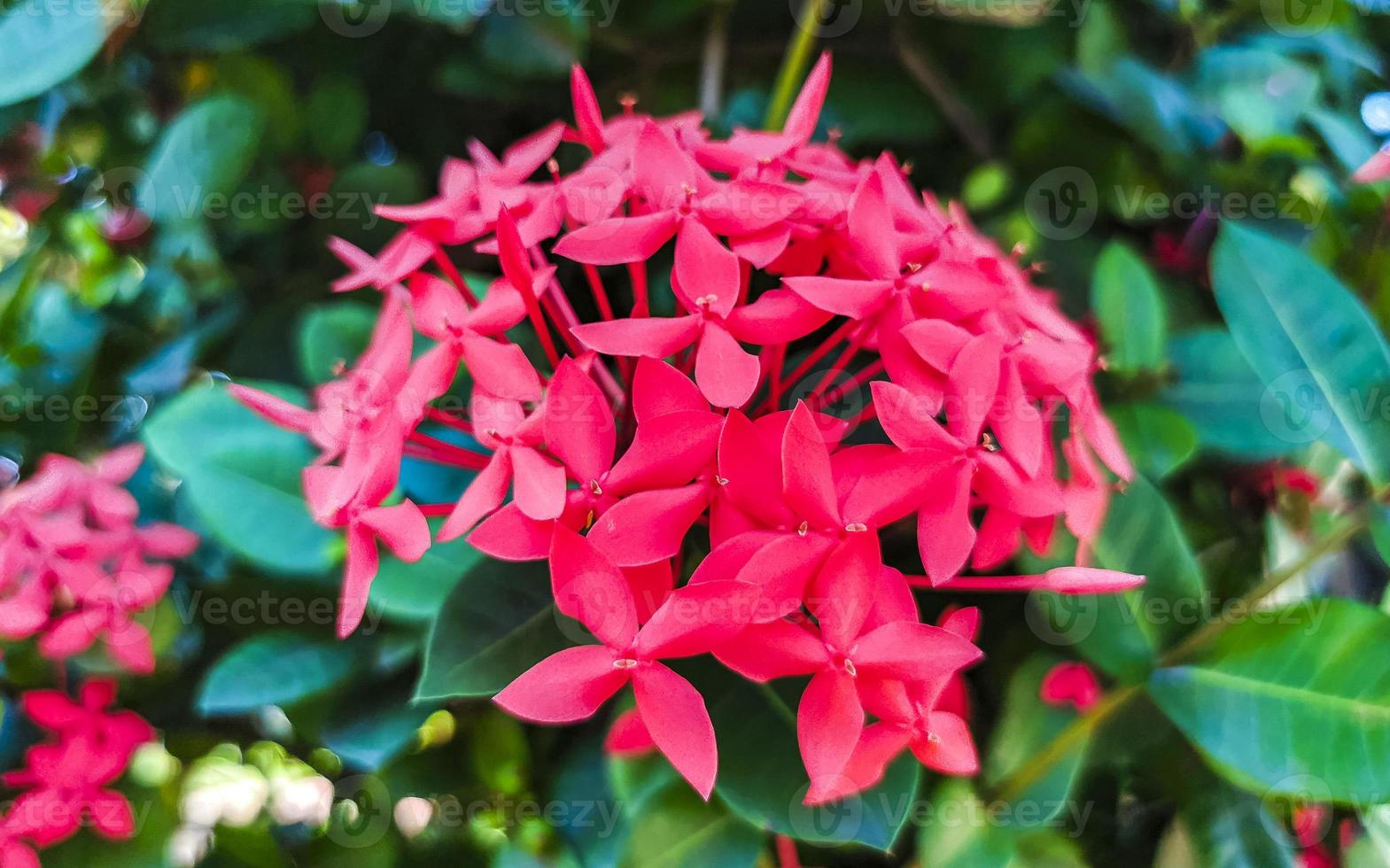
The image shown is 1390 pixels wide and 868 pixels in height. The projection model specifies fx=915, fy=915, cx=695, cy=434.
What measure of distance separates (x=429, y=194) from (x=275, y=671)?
0.48 m

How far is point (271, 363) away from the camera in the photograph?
872mm

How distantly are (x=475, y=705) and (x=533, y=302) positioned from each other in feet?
1.34

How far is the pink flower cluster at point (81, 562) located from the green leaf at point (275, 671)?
9cm

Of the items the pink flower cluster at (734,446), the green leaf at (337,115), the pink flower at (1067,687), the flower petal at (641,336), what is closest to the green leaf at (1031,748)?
the pink flower at (1067,687)

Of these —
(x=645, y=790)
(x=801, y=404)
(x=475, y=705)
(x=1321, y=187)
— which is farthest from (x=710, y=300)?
(x=1321, y=187)

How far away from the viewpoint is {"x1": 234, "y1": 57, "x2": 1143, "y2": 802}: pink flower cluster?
15.8 inches

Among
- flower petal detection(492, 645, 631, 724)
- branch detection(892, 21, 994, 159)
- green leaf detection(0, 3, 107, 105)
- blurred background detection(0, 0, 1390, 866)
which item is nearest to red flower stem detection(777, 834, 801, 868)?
blurred background detection(0, 0, 1390, 866)

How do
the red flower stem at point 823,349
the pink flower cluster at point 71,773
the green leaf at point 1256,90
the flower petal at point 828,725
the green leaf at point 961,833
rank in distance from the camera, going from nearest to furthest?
the flower petal at point 828,725 < the red flower stem at point 823,349 < the green leaf at point 961,833 < the pink flower cluster at point 71,773 < the green leaf at point 1256,90

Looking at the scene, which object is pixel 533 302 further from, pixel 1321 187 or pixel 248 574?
pixel 1321 187

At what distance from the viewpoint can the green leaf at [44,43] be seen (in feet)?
2.29

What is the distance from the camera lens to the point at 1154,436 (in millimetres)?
721

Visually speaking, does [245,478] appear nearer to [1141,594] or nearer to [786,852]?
[786,852]

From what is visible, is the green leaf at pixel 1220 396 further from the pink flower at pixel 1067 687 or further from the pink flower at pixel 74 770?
the pink flower at pixel 74 770

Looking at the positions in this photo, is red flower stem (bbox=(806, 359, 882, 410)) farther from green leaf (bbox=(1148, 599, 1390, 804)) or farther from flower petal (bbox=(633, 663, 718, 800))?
green leaf (bbox=(1148, 599, 1390, 804))
